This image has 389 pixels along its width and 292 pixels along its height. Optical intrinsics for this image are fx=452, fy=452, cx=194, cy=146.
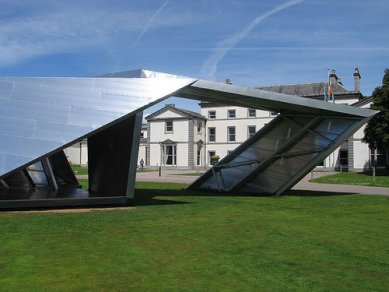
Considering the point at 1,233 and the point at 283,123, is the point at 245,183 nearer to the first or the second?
the point at 283,123

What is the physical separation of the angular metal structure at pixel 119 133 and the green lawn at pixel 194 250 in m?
1.81

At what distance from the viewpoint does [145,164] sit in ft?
218

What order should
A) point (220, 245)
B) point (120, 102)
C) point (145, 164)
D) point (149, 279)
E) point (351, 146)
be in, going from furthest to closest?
1. point (145, 164)
2. point (351, 146)
3. point (120, 102)
4. point (220, 245)
5. point (149, 279)

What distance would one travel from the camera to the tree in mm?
42125

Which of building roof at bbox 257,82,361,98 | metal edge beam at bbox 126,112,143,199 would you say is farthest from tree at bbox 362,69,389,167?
metal edge beam at bbox 126,112,143,199

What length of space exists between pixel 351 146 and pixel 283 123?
128 ft

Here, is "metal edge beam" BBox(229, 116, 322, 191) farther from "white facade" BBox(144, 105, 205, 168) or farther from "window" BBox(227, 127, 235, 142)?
"window" BBox(227, 127, 235, 142)

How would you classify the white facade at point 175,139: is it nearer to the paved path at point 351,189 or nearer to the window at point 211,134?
the window at point 211,134

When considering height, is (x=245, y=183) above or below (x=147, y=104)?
below

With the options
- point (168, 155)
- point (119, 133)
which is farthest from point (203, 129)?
point (119, 133)

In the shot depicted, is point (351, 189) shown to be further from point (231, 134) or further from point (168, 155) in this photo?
point (168, 155)

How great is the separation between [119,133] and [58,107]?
11.6ft

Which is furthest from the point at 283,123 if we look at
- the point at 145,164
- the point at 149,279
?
the point at 145,164

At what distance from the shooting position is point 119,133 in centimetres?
1513
